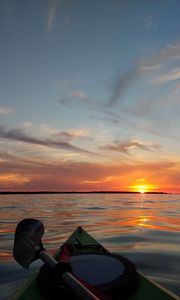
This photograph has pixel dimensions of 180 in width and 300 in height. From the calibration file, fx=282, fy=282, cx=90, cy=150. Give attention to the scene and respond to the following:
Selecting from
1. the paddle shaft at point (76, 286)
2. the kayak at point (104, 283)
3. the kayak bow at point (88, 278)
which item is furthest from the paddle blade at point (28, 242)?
the paddle shaft at point (76, 286)

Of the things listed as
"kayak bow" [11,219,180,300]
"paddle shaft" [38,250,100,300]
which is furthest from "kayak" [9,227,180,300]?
"paddle shaft" [38,250,100,300]

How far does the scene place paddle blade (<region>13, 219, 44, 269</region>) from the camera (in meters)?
3.93

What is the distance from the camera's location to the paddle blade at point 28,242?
3929mm

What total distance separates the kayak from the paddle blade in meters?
0.35

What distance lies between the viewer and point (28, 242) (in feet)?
13.1

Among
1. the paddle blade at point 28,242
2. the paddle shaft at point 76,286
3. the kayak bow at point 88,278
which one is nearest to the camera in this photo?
the paddle shaft at point 76,286

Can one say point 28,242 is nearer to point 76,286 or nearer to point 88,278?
point 88,278

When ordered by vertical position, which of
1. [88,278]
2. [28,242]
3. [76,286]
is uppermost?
[28,242]

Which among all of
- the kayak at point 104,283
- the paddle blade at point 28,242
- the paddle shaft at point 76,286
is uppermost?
the paddle blade at point 28,242

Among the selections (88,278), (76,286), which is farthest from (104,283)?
(76,286)

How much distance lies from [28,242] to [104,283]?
1184mm

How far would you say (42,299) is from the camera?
363cm

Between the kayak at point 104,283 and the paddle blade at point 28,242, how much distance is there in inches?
13.7

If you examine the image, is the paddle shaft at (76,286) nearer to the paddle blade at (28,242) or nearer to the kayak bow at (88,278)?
the kayak bow at (88,278)
